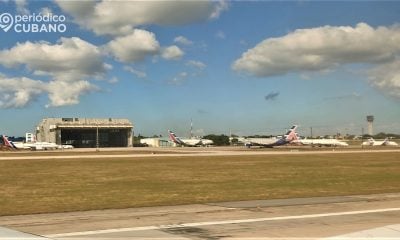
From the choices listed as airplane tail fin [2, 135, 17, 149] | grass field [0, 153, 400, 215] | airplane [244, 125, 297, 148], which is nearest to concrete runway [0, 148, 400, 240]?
grass field [0, 153, 400, 215]

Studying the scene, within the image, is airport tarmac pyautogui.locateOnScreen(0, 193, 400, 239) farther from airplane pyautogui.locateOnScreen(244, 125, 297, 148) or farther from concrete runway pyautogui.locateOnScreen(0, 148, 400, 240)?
airplane pyautogui.locateOnScreen(244, 125, 297, 148)

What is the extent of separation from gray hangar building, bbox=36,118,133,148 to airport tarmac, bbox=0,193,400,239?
154 m

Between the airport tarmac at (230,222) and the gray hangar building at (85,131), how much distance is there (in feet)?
506

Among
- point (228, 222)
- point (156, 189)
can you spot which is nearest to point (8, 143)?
point (156, 189)

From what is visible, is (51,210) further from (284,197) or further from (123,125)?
(123,125)

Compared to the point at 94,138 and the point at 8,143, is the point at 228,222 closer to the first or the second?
the point at 8,143

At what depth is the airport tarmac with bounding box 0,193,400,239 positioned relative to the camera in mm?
11914

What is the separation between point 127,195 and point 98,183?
6.41 metres

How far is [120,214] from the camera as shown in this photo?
15461 millimetres

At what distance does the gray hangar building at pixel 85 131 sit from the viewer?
169500 mm

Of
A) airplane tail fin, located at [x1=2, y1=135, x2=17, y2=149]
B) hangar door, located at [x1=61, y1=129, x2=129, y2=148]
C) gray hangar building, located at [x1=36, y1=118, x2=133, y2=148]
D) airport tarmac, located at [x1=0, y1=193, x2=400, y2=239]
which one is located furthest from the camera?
hangar door, located at [x1=61, y1=129, x2=129, y2=148]

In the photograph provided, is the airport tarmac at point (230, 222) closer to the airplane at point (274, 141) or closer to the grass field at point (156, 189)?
the grass field at point (156, 189)

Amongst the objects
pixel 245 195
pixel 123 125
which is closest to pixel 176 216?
pixel 245 195

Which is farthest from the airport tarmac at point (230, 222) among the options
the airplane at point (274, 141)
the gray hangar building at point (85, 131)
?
the gray hangar building at point (85, 131)
